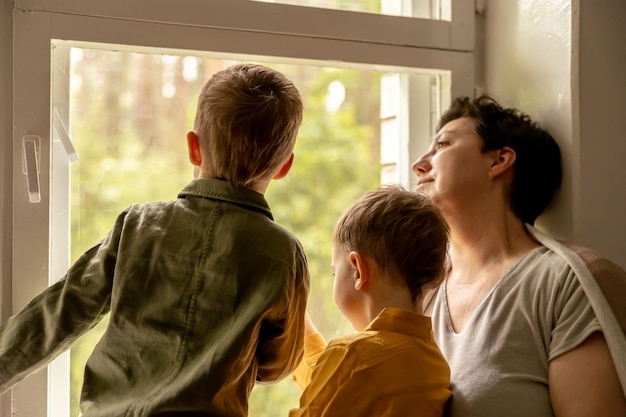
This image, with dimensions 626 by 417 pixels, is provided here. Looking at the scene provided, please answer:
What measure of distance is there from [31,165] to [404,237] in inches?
28.8

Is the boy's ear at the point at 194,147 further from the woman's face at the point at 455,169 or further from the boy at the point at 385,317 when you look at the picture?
the woman's face at the point at 455,169

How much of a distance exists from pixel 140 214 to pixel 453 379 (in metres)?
0.67

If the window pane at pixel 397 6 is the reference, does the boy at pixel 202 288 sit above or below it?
below

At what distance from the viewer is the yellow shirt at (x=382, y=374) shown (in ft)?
4.16

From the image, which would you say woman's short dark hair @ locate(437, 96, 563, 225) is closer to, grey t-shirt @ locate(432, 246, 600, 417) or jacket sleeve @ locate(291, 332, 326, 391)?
grey t-shirt @ locate(432, 246, 600, 417)

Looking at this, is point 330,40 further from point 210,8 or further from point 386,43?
point 210,8

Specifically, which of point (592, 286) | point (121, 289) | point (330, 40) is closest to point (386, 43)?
point (330, 40)

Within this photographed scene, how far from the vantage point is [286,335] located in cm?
132

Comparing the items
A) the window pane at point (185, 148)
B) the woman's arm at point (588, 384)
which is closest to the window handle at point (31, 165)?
the window pane at point (185, 148)

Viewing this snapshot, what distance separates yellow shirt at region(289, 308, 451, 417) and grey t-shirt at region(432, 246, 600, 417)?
0.10m

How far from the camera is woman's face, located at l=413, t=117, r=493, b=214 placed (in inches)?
65.1

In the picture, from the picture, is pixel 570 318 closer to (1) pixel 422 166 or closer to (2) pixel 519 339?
(2) pixel 519 339

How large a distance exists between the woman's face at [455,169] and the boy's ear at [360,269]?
335 mm

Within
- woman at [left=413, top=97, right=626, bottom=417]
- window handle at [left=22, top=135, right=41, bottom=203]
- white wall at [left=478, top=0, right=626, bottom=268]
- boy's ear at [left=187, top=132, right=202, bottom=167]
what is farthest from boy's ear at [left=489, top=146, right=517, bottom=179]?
window handle at [left=22, top=135, right=41, bottom=203]
